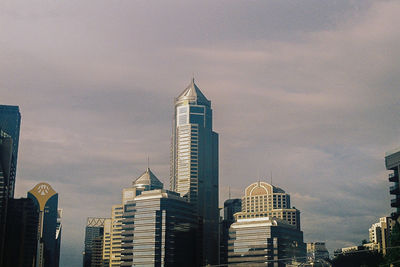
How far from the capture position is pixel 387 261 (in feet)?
563

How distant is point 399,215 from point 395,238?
37637 millimetres

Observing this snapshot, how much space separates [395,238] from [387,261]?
35.8ft

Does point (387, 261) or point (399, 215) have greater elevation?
point (399, 215)

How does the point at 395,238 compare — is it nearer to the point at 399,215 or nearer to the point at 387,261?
the point at 387,261

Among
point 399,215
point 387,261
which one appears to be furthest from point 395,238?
point 399,215

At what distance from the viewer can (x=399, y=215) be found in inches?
7849

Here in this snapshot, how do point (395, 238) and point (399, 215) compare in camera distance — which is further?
point (399, 215)

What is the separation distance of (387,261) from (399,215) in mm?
32200

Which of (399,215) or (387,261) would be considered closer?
(387,261)

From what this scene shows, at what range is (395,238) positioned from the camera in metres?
164
